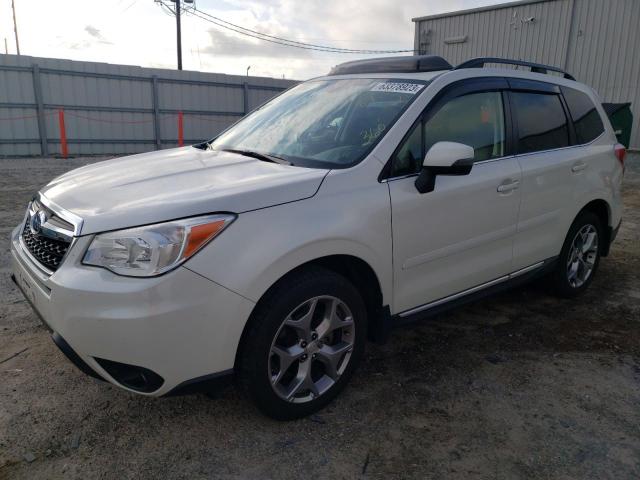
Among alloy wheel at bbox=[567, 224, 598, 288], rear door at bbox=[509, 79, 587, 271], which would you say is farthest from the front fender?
alloy wheel at bbox=[567, 224, 598, 288]

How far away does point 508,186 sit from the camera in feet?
11.2

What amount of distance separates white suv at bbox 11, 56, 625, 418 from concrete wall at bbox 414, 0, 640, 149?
14799mm

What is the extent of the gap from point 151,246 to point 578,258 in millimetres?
3603

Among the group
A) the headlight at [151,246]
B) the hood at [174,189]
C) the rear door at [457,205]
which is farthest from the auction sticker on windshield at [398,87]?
the headlight at [151,246]

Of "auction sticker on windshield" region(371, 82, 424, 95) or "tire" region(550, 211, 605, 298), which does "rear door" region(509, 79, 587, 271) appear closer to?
"tire" region(550, 211, 605, 298)

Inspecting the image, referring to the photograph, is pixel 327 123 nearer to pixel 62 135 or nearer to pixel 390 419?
pixel 390 419

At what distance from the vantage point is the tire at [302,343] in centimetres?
238

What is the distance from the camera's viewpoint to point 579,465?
2379mm

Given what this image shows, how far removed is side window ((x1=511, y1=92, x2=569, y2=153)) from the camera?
367 centimetres

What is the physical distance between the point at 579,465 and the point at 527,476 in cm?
28

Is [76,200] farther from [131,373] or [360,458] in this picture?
[360,458]

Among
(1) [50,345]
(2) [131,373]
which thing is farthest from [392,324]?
(1) [50,345]

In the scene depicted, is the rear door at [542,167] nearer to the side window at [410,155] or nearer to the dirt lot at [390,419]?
the dirt lot at [390,419]

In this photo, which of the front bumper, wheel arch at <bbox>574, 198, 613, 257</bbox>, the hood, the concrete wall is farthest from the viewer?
the concrete wall
